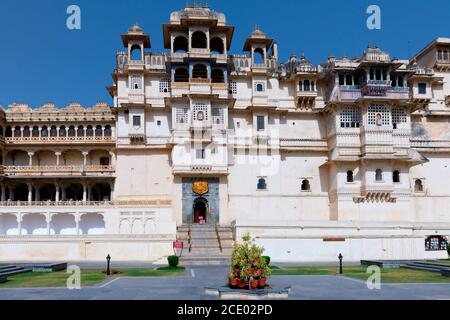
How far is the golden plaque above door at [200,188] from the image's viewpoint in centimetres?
5350

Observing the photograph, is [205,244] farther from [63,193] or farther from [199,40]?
[199,40]

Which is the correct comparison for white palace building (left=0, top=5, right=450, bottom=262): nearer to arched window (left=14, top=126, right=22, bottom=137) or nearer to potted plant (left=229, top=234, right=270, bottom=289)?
arched window (left=14, top=126, right=22, bottom=137)

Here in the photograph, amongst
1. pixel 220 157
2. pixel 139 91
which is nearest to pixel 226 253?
pixel 220 157

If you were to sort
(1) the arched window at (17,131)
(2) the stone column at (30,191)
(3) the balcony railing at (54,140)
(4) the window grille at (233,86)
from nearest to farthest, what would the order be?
1. (2) the stone column at (30,191)
2. (3) the balcony railing at (54,140)
3. (4) the window grille at (233,86)
4. (1) the arched window at (17,131)

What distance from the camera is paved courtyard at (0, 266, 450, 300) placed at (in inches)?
738

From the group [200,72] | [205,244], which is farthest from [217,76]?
[205,244]

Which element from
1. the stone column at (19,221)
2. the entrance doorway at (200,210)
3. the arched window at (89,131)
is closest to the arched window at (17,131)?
the arched window at (89,131)

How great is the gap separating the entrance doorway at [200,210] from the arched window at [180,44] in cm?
1624

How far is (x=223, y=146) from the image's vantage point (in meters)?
54.1

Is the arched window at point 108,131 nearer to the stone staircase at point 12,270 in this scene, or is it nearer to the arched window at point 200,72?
the arched window at point 200,72

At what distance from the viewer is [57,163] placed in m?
58.7

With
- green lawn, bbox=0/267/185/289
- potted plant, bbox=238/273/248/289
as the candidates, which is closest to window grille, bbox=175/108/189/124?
green lawn, bbox=0/267/185/289
